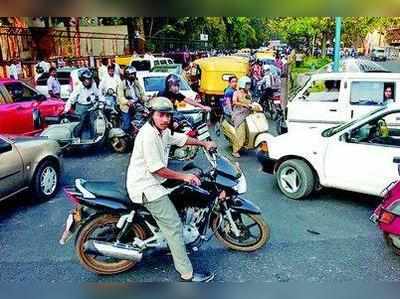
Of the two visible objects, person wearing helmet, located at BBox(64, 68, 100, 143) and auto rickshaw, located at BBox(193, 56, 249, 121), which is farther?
auto rickshaw, located at BBox(193, 56, 249, 121)

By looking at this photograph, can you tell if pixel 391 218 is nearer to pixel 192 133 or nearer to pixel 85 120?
pixel 192 133

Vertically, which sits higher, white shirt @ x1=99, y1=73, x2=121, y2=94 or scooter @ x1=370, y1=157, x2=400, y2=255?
white shirt @ x1=99, y1=73, x2=121, y2=94

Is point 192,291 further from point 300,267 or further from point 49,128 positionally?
point 49,128

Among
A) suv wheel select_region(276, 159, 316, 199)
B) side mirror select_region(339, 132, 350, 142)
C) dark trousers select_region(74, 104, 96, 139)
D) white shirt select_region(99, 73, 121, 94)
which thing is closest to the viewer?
side mirror select_region(339, 132, 350, 142)

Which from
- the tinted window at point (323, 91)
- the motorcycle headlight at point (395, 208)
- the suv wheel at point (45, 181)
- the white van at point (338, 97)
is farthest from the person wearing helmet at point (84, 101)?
the motorcycle headlight at point (395, 208)

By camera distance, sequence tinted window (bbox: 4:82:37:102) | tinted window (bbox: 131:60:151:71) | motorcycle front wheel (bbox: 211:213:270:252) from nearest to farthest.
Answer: motorcycle front wheel (bbox: 211:213:270:252) < tinted window (bbox: 4:82:37:102) < tinted window (bbox: 131:60:151:71)

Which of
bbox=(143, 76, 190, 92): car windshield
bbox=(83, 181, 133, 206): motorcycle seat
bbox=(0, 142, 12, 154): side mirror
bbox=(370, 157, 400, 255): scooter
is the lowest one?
bbox=(370, 157, 400, 255): scooter

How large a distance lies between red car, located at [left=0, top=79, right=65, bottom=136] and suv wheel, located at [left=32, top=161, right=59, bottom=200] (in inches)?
107

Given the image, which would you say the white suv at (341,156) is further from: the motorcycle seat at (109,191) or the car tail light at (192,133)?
the motorcycle seat at (109,191)

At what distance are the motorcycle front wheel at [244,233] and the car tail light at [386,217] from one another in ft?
3.44

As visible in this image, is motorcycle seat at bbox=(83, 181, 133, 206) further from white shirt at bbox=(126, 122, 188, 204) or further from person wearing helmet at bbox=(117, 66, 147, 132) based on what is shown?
person wearing helmet at bbox=(117, 66, 147, 132)

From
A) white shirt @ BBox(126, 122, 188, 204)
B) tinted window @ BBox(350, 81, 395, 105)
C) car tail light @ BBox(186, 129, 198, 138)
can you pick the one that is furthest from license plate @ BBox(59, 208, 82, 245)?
tinted window @ BBox(350, 81, 395, 105)

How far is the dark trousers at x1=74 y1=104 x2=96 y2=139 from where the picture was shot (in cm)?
819

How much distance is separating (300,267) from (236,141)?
4213 mm
